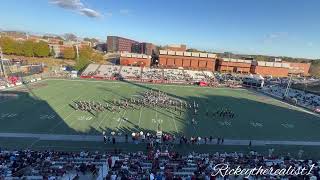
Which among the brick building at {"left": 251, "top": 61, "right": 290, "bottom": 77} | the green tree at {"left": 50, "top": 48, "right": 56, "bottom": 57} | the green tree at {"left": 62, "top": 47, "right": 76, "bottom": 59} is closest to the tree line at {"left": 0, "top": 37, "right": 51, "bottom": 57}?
the green tree at {"left": 62, "top": 47, "right": 76, "bottom": 59}

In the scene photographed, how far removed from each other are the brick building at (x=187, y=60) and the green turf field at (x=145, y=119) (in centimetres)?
4530

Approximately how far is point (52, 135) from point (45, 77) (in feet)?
121

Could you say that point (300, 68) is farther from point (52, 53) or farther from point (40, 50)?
point (40, 50)

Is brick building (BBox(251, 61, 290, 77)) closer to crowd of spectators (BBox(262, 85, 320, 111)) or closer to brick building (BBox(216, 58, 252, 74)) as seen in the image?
brick building (BBox(216, 58, 252, 74))

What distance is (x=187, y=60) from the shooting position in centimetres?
8962

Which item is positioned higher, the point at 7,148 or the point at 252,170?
the point at 252,170

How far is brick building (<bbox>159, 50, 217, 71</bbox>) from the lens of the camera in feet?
292

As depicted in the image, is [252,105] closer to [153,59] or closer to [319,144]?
[319,144]

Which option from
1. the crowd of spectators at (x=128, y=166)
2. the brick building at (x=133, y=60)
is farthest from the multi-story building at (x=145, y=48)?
the crowd of spectators at (x=128, y=166)

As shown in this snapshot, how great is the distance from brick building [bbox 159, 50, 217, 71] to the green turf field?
149 ft

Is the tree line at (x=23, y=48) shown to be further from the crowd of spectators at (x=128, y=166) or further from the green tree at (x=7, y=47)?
the crowd of spectators at (x=128, y=166)

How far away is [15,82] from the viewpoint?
46781 millimetres

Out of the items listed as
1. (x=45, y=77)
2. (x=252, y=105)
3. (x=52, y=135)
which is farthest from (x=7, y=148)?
(x=45, y=77)

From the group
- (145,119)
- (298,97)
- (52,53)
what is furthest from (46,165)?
(52,53)
